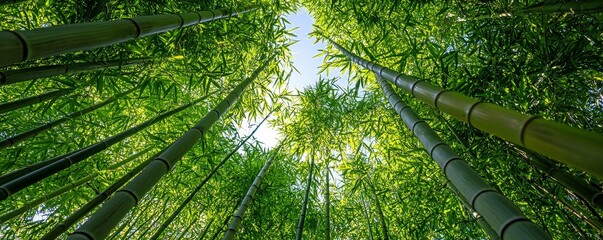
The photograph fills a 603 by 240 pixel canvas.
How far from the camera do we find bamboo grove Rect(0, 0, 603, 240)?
122 centimetres

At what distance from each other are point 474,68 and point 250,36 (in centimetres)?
196

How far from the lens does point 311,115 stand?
169 inches

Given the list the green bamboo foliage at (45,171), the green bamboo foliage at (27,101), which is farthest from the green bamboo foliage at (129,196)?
the green bamboo foliage at (27,101)

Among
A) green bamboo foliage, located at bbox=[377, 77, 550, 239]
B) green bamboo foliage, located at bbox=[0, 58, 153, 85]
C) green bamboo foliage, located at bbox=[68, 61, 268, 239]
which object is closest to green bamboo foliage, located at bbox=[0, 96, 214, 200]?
green bamboo foliage, located at bbox=[0, 58, 153, 85]

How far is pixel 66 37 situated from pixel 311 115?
11.1 ft

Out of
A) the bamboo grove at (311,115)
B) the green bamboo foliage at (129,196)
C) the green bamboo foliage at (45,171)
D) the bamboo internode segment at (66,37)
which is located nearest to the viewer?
the bamboo internode segment at (66,37)

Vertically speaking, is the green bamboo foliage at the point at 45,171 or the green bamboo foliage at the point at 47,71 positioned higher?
the green bamboo foliage at the point at 47,71

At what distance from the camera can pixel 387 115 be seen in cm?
365

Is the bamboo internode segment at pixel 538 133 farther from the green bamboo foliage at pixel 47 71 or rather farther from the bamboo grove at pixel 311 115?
the green bamboo foliage at pixel 47 71

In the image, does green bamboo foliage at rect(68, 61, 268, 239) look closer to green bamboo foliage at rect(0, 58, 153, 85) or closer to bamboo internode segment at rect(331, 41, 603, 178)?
green bamboo foliage at rect(0, 58, 153, 85)

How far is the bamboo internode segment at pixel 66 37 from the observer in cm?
89

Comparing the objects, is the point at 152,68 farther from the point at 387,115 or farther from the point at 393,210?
the point at 393,210

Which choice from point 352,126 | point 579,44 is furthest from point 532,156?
point 352,126

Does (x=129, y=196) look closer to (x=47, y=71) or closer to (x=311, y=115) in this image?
(x=47, y=71)
